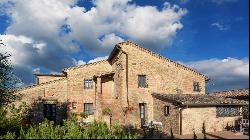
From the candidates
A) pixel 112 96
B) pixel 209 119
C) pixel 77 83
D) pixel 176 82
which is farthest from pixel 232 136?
pixel 77 83

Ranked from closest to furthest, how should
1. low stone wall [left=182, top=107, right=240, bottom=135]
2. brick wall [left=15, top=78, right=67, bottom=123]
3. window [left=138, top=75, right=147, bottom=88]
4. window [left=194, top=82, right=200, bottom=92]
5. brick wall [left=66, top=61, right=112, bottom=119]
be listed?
low stone wall [left=182, top=107, right=240, bottom=135] < window [left=138, top=75, right=147, bottom=88] < brick wall [left=15, top=78, right=67, bottom=123] < brick wall [left=66, top=61, right=112, bottom=119] < window [left=194, top=82, right=200, bottom=92]

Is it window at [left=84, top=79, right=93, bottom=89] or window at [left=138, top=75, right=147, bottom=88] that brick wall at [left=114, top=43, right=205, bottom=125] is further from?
window at [left=84, top=79, right=93, bottom=89]

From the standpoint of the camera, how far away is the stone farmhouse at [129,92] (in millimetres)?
28219

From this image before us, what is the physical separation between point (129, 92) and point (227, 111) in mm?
8434

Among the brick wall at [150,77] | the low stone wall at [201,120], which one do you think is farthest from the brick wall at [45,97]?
the low stone wall at [201,120]

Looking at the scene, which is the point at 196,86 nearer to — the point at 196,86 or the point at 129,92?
the point at 196,86

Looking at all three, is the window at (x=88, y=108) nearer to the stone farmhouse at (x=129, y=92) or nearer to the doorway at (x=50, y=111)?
the stone farmhouse at (x=129, y=92)

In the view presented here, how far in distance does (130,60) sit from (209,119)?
28.3 ft

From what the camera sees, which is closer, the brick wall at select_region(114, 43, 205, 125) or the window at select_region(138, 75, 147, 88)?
the brick wall at select_region(114, 43, 205, 125)

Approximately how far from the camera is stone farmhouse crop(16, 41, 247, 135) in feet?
92.6

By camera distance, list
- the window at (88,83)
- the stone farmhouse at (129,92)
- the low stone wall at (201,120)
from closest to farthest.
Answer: the low stone wall at (201,120), the stone farmhouse at (129,92), the window at (88,83)

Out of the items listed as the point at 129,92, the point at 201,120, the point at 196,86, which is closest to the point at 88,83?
the point at 129,92

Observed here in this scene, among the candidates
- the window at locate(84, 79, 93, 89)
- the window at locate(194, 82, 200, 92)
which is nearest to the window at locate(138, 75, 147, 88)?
the window at locate(84, 79, 93, 89)

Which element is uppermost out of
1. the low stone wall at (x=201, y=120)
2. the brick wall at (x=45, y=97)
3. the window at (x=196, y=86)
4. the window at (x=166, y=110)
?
the window at (x=196, y=86)
